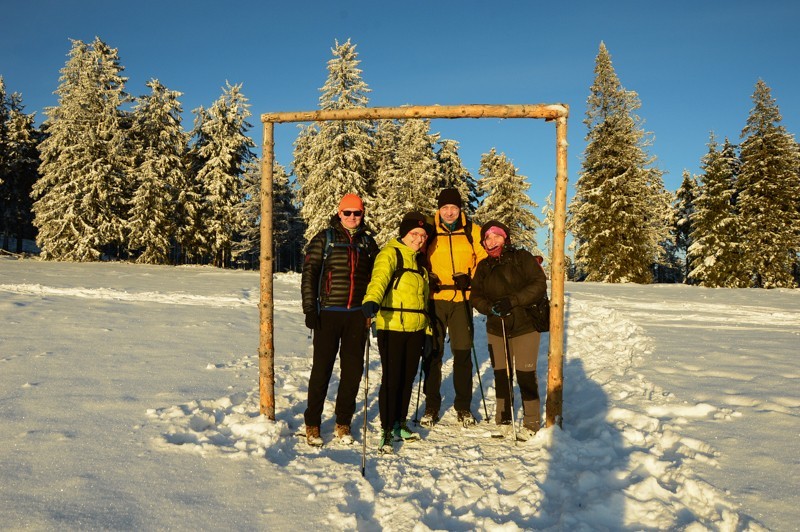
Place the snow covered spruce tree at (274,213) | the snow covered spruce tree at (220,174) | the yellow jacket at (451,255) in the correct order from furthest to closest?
the snow covered spruce tree at (274,213) → the snow covered spruce tree at (220,174) → the yellow jacket at (451,255)

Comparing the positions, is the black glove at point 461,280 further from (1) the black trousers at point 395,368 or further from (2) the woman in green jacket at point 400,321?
(1) the black trousers at point 395,368

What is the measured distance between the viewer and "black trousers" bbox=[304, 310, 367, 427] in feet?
17.1

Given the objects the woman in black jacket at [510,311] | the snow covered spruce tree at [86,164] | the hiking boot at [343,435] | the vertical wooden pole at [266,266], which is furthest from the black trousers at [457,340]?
the snow covered spruce tree at [86,164]

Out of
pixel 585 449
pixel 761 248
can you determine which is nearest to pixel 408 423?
pixel 585 449

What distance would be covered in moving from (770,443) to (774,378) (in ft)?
8.64

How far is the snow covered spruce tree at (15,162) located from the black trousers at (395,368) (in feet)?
162

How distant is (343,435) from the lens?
538 centimetres

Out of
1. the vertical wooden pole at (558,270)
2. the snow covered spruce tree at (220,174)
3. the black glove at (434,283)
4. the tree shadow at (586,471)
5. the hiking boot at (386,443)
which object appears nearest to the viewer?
the tree shadow at (586,471)

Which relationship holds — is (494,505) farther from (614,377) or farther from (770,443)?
(614,377)

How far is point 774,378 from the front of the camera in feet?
21.5

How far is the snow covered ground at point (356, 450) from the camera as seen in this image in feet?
11.5

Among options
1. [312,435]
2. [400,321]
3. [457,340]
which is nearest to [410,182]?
[457,340]

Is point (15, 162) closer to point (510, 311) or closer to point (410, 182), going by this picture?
point (410, 182)

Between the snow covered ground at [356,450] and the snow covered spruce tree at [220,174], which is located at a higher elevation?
the snow covered spruce tree at [220,174]
